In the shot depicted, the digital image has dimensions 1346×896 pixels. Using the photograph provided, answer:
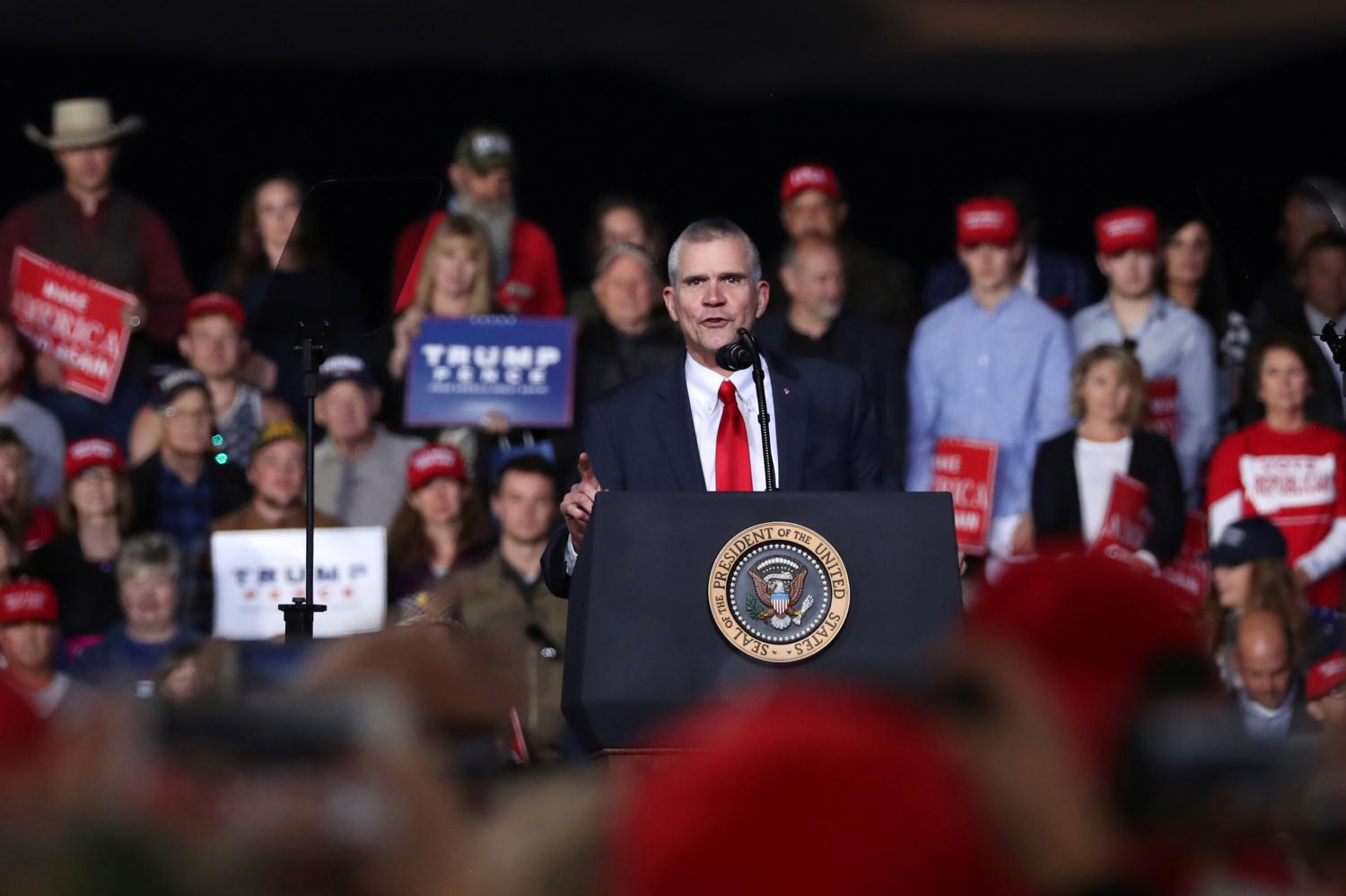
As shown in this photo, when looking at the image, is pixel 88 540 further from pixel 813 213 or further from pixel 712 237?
pixel 712 237

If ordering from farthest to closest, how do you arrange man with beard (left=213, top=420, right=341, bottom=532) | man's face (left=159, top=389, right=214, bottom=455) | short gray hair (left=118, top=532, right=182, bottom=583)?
man's face (left=159, top=389, right=214, bottom=455), man with beard (left=213, top=420, right=341, bottom=532), short gray hair (left=118, top=532, right=182, bottom=583)

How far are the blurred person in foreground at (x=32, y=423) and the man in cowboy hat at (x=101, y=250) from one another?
12cm

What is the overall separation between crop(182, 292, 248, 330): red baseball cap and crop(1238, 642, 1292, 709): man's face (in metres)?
3.40

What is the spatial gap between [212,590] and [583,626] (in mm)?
3277

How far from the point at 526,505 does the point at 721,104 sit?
9.00 ft

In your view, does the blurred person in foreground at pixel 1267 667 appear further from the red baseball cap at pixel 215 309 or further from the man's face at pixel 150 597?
the red baseball cap at pixel 215 309

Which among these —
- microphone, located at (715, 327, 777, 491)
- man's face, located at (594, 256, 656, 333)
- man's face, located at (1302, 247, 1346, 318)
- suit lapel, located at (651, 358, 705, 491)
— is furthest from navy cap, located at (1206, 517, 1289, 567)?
microphone, located at (715, 327, 777, 491)

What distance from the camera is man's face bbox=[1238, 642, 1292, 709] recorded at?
5.75m

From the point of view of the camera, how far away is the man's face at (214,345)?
7.12m

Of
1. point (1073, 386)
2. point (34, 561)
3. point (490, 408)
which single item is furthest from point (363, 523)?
point (1073, 386)

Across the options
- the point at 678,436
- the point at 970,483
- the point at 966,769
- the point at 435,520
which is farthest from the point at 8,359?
the point at 966,769

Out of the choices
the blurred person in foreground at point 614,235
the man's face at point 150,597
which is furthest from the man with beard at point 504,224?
the man's face at point 150,597

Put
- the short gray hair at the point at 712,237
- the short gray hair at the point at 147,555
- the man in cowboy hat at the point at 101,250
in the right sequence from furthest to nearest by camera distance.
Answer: the man in cowboy hat at the point at 101,250, the short gray hair at the point at 147,555, the short gray hair at the point at 712,237

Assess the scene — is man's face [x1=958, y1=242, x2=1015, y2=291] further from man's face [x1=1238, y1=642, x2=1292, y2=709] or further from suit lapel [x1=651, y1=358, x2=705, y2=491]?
suit lapel [x1=651, y1=358, x2=705, y2=491]
